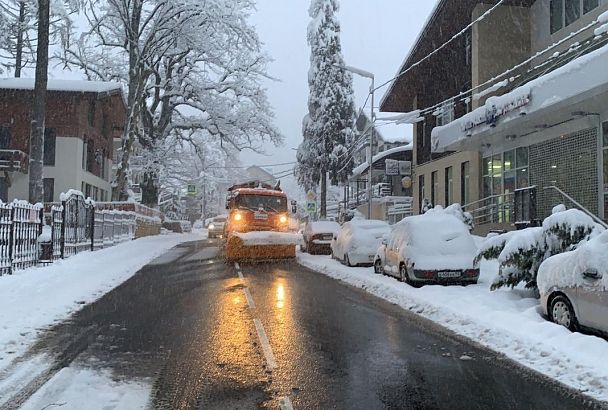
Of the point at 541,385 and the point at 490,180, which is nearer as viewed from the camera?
the point at 541,385

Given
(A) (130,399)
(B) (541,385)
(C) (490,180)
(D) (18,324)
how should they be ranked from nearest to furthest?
(A) (130,399) < (B) (541,385) < (D) (18,324) < (C) (490,180)

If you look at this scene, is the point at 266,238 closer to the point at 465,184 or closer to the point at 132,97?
the point at 465,184

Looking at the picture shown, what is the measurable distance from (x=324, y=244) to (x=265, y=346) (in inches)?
683

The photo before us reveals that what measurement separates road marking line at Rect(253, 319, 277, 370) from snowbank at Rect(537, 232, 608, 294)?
13.6 feet

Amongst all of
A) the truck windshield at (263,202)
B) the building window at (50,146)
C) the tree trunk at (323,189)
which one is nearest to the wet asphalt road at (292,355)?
the truck windshield at (263,202)

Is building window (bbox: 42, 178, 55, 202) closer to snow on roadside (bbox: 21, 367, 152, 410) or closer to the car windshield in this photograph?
the car windshield

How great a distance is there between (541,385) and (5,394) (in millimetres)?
5099

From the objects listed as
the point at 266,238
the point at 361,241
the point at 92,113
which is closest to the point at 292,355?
the point at 361,241

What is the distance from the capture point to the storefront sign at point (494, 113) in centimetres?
1742

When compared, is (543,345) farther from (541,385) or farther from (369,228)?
(369,228)

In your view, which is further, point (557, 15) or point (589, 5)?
point (557, 15)

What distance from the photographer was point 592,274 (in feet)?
25.1

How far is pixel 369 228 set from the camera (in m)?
19.2

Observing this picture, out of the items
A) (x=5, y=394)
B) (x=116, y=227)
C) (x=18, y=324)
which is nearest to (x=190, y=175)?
(x=116, y=227)
